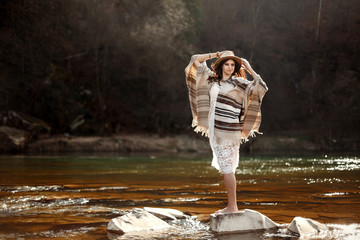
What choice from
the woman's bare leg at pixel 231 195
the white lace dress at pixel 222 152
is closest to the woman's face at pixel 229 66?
the white lace dress at pixel 222 152

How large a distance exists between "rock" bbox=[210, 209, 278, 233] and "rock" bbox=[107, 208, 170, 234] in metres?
0.46

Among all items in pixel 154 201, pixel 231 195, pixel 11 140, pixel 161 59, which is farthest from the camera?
pixel 161 59

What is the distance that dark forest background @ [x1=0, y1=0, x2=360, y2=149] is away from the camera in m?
23.8

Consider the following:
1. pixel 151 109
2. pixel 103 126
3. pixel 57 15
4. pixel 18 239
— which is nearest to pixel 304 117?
pixel 151 109

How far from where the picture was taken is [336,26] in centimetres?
2870

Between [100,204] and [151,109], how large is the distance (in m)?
21.0

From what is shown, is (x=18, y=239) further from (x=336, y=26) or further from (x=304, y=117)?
(x=336, y=26)

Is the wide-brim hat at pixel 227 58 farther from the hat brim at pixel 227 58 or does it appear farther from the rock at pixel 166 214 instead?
the rock at pixel 166 214

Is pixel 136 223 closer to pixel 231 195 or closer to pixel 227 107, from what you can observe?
pixel 231 195

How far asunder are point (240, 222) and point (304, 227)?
21.6 inches

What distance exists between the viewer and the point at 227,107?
4062 millimetres

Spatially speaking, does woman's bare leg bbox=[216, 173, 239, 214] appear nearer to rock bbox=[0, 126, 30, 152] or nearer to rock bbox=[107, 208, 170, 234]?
rock bbox=[107, 208, 170, 234]

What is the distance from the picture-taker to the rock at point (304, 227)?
11.1 ft

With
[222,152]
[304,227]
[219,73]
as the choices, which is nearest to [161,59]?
[219,73]
